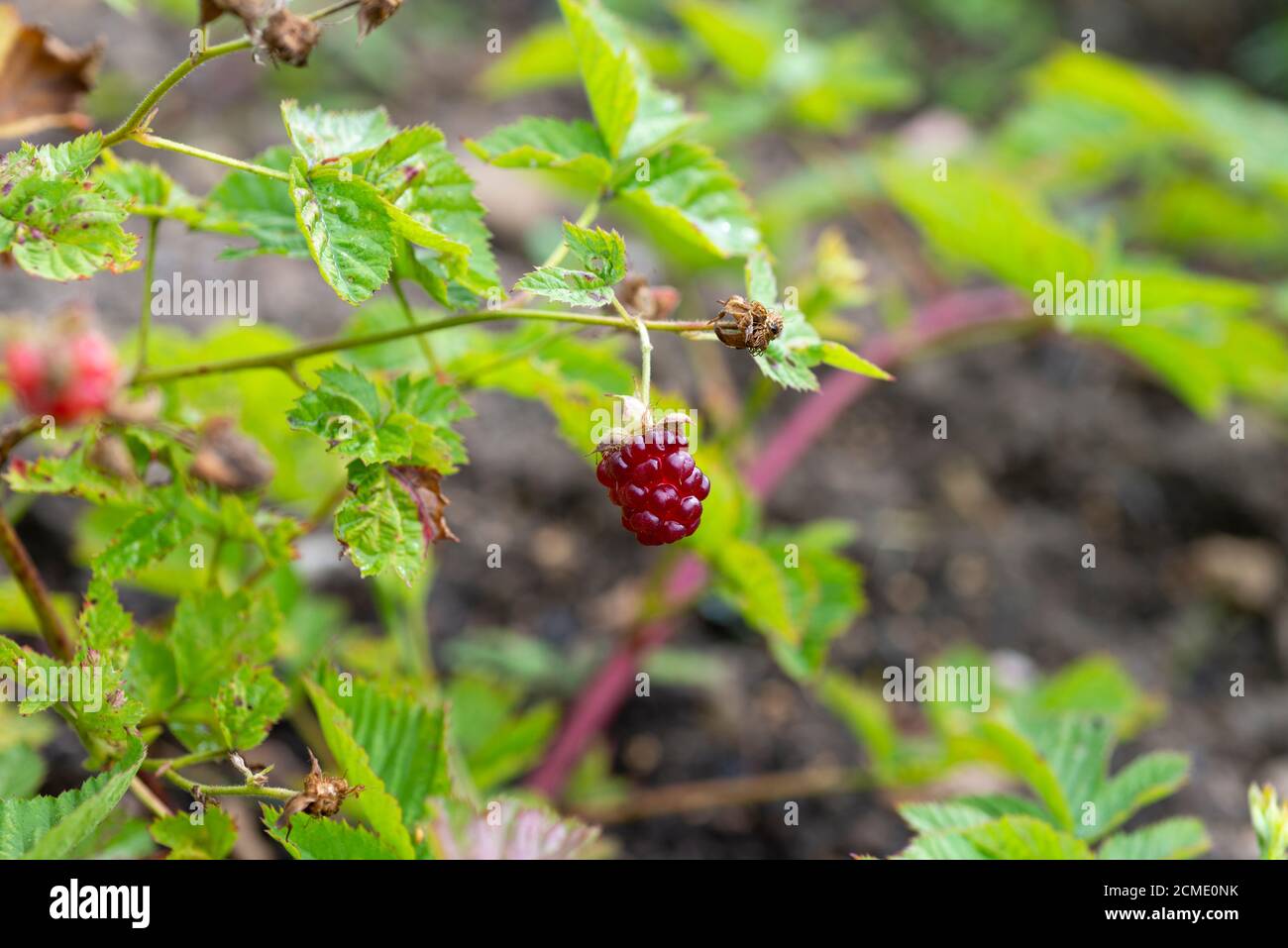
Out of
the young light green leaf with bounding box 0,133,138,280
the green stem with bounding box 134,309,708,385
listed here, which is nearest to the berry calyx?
the young light green leaf with bounding box 0,133,138,280

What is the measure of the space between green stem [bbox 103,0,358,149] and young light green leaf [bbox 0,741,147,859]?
0.46m

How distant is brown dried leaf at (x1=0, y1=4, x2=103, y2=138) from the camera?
112 centimetres

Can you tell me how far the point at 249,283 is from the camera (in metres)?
2.17

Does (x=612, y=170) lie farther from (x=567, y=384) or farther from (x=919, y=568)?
(x=919, y=568)

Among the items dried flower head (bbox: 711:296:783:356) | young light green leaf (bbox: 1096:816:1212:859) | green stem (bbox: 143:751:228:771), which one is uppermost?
dried flower head (bbox: 711:296:783:356)

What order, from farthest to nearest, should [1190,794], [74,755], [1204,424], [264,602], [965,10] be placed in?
[965,10] < [1204,424] < [1190,794] < [74,755] < [264,602]

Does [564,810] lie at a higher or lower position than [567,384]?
lower

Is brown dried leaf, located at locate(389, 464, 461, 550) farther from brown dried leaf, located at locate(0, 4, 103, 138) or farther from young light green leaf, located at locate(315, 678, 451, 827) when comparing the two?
brown dried leaf, located at locate(0, 4, 103, 138)

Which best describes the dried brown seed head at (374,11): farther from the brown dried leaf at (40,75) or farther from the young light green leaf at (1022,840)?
the young light green leaf at (1022,840)

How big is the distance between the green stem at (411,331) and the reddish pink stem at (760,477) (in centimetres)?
75

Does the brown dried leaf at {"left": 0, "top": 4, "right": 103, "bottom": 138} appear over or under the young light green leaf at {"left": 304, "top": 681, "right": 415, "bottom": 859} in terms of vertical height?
over

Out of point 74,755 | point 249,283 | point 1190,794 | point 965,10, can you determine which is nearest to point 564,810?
point 74,755

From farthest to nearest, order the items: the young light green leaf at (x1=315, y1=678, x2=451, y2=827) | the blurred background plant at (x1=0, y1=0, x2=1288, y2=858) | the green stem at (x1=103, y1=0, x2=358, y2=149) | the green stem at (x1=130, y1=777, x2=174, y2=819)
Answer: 1. the blurred background plant at (x1=0, y1=0, x2=1288, y2=858)
2. the young light green leaf at (x1=315, y1=678, x2=451, y2=827)
3. the green stem at (x1=130, y1=777, x2=174, y2=819)
4. the green stem at (x1=103, y1=0, x2=358, y2=149)

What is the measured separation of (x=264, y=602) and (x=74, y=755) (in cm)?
65
